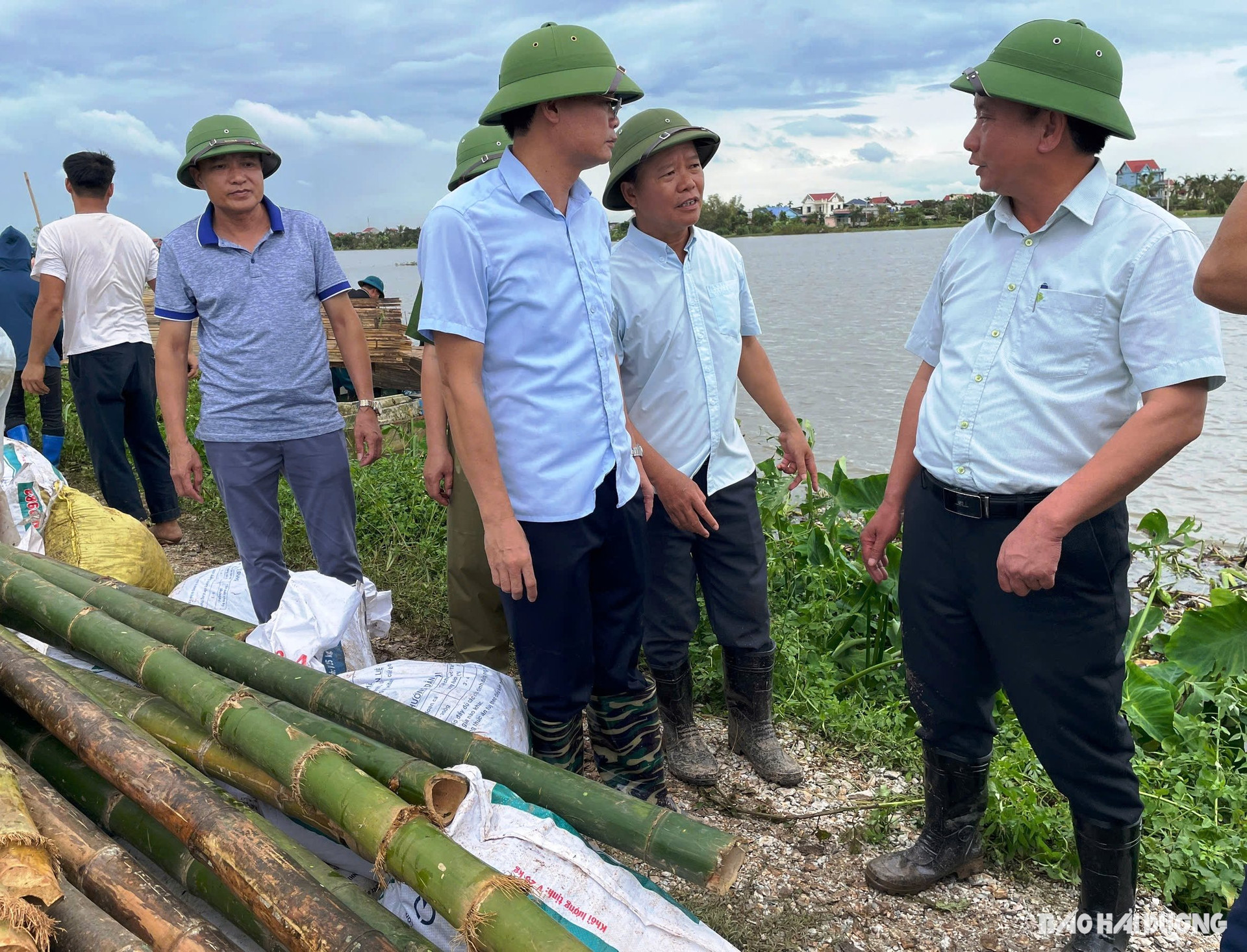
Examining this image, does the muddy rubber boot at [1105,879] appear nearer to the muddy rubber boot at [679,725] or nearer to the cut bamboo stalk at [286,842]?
the muddy rubber boot at [679,725]

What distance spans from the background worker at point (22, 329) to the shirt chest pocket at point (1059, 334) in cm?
647

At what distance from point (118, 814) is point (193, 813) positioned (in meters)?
0.44

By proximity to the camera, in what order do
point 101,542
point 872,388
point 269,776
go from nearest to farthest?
point 269,776 → point 101,542 → point 872,388

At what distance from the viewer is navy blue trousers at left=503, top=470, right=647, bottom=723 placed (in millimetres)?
2357

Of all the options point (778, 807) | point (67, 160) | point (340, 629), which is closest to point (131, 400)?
point (67, 160)

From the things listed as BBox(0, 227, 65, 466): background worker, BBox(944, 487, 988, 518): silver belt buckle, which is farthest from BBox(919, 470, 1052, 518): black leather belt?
BBox(0, 227, 65, 466): background worker

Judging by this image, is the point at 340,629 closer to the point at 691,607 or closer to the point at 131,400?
the point at 691,607

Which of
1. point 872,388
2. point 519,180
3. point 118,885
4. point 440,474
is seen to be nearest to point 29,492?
point 440,474

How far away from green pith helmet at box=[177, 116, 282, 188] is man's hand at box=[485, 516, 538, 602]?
180 centimetres

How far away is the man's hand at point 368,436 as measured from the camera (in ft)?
12.2

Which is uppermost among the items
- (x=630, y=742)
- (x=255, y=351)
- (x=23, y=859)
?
(x=255, y=351)

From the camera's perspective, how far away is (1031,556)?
1952 millimetres

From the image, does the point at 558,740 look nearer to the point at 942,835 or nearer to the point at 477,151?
the point at 942,835

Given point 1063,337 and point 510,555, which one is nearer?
point 1063,337
